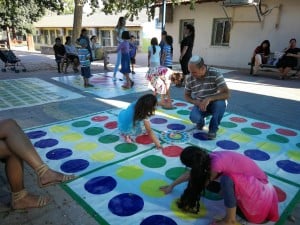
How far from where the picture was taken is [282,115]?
479cm

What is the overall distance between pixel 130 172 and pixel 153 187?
0.36 meters

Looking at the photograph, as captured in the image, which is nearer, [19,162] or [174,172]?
[19,162]

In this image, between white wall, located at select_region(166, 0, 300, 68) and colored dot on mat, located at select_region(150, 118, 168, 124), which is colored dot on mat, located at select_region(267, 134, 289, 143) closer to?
colored dot on mat, located at select_region(150, 118, 168, 124)

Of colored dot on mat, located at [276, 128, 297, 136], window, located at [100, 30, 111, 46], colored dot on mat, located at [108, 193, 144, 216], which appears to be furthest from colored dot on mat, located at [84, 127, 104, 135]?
window, located at [100, 30, 111, 46]

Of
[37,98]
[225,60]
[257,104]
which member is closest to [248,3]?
[225,60]

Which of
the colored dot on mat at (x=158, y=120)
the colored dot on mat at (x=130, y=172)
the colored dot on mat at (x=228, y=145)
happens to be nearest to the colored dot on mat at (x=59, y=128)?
the colored dot on mat at (x=158, y=120)

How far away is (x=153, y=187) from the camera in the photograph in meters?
2.52

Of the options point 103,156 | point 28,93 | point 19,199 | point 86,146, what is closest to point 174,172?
point 103,156

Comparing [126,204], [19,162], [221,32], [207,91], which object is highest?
[221,32]

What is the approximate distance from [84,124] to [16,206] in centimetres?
210

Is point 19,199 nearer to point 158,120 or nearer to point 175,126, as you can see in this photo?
point 175,126

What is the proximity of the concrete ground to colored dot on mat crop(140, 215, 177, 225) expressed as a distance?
0.42 metres

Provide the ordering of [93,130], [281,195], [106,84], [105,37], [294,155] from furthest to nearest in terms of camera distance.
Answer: [105,37], [106,84], [93,130], [294,155], [281,195]

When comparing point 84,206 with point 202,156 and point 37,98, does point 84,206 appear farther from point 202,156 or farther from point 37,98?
point 37,98
